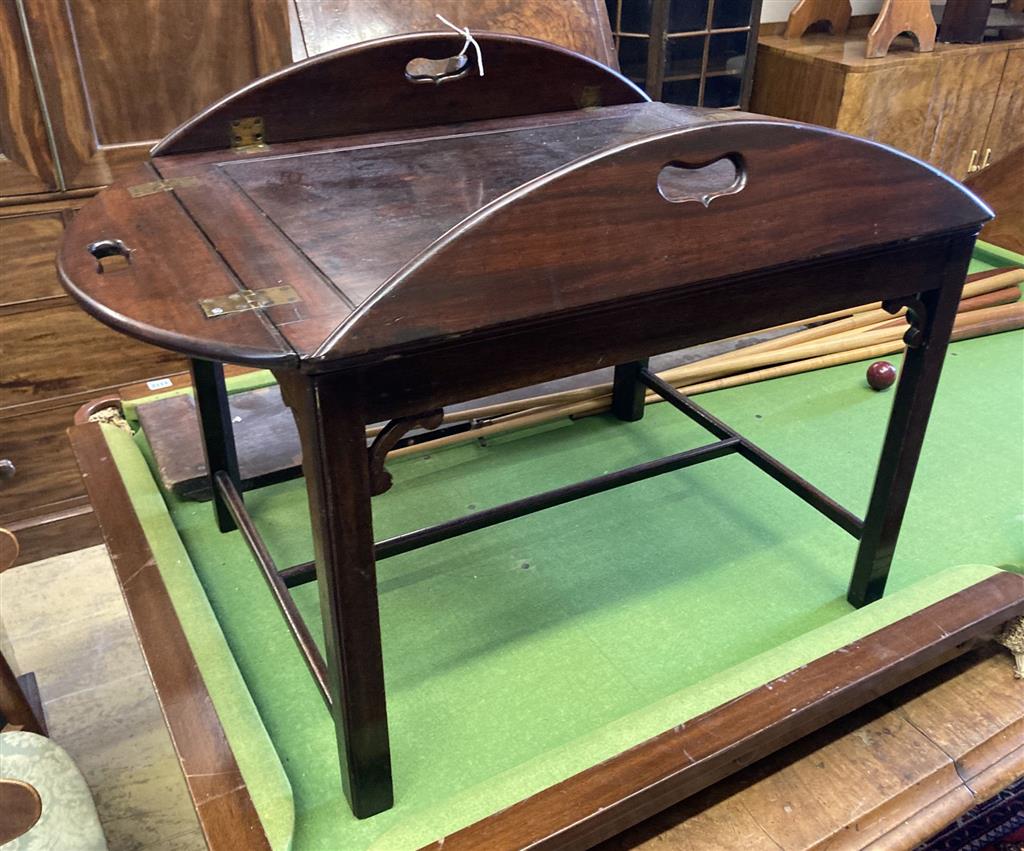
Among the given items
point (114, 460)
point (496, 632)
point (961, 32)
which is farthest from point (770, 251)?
point (961, 32)

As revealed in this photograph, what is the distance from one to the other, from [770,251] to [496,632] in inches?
29.4

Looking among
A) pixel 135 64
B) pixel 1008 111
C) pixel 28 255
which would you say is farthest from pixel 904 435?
pixel 1008 111

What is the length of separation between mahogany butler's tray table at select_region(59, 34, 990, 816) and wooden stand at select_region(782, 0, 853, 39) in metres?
2.42

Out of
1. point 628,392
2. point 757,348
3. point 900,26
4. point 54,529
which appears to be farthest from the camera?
point 900,26

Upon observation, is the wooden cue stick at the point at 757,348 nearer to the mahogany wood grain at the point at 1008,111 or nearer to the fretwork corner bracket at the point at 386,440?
the fretwork corner bracket at the point at 386,440

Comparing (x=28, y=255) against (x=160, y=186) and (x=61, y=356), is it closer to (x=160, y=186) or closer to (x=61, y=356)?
(x=61, y=356)

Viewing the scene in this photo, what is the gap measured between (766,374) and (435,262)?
1518 millimetres

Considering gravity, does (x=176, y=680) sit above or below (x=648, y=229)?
below

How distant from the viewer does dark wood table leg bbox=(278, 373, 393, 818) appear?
0.87 metres

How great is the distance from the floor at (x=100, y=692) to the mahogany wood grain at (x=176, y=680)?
72 cm

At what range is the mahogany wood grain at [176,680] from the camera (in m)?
1.06

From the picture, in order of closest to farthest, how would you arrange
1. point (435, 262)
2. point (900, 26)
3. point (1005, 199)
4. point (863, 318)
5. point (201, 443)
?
point (435, 262), point (201, 443), point (863, 318), point (1005, 199), point (900, 26)

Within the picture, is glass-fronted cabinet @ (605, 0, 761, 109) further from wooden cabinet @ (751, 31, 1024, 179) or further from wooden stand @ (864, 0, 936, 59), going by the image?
wooden stand @ (864, 0, 936, 59)

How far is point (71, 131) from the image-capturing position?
2.11m
